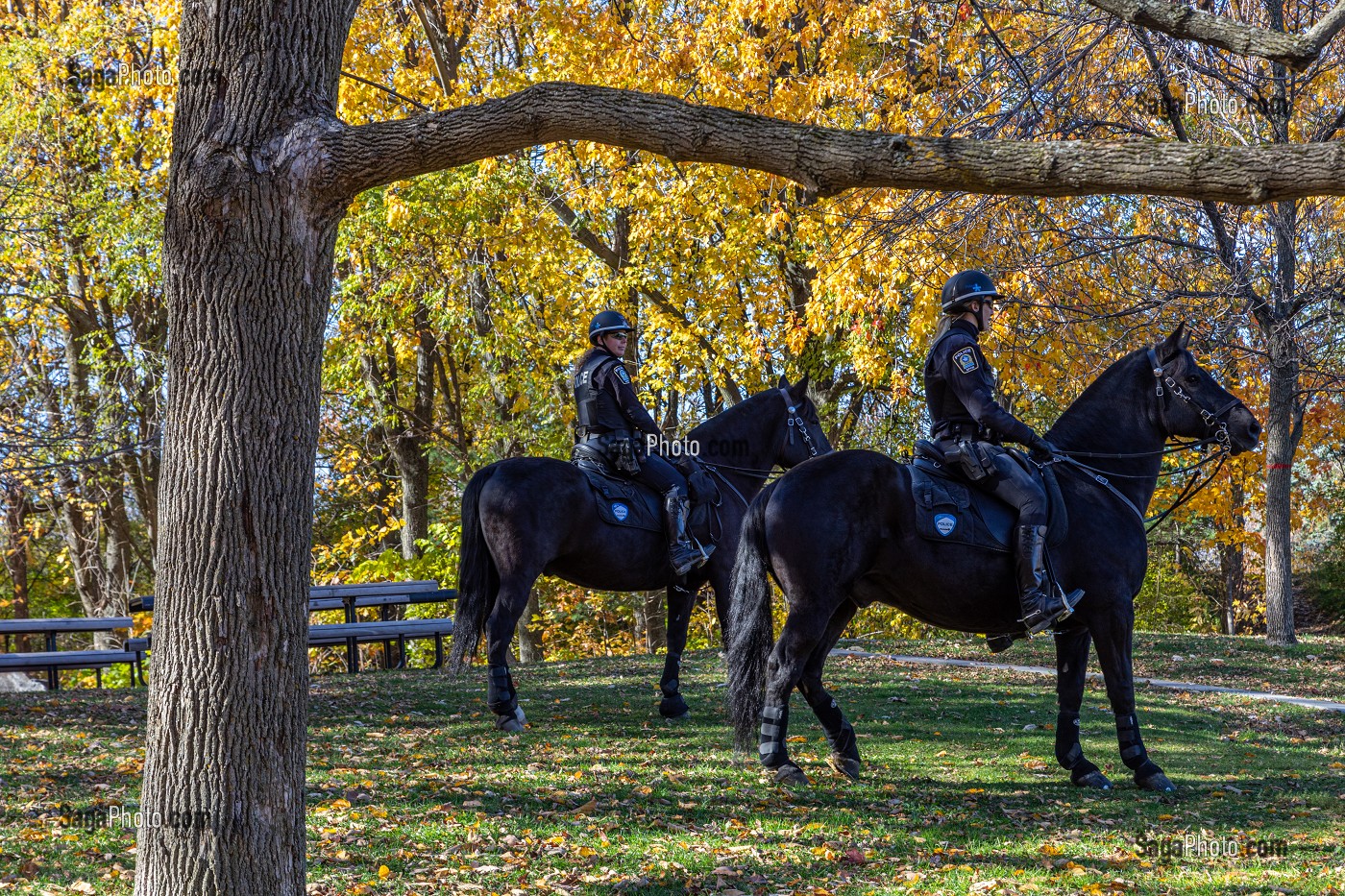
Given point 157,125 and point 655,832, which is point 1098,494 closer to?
point 655,832

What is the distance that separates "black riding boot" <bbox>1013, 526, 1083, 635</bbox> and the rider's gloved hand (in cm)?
64

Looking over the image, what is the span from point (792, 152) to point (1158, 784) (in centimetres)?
556

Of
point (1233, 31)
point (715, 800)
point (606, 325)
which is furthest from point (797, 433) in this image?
point (1233, 31)

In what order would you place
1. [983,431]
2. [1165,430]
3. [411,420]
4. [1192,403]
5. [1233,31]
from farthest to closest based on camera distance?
1. [411,420]
2. [1165,430]
3. [1192,403]
4. [983,431]
5. [1233,31]

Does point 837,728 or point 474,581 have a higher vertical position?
point 474,581

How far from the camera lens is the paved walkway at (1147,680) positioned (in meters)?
12.7

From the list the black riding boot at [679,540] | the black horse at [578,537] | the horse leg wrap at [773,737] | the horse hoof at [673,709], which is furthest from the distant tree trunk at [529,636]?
the horse leg wrap at [773,737]

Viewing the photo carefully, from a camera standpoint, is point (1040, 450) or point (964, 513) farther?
point (1040, 450)

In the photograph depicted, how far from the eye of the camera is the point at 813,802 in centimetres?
748

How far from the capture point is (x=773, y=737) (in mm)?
8055

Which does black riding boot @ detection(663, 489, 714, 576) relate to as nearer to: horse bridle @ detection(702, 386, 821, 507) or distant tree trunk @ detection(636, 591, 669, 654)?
horse bridle @ detection(702, 386, 821, 507)

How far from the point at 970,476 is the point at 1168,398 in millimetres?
1851

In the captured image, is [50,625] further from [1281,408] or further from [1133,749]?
[1281,408]

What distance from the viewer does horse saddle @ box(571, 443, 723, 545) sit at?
10562 mm
